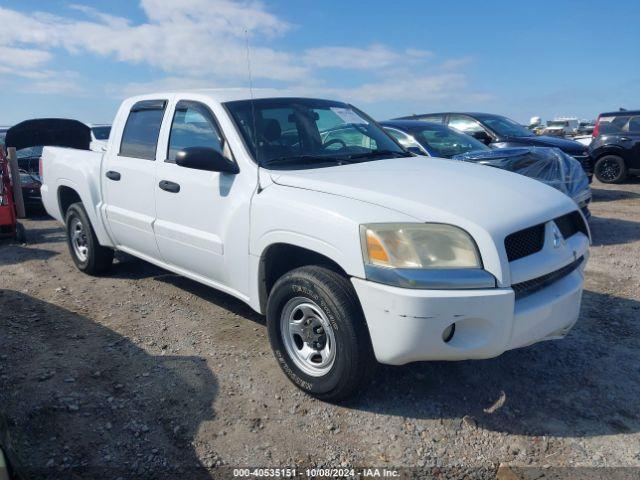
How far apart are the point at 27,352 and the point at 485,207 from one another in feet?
10.9

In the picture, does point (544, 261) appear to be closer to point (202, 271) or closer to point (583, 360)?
point (583, 360)

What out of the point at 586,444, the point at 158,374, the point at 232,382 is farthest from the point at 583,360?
the point at 158,374

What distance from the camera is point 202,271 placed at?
4113 mm

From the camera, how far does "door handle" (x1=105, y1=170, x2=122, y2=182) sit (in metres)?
4.84

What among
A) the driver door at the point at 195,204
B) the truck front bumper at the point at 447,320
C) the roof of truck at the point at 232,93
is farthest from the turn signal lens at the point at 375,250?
the roof of truck at the point at 232,93

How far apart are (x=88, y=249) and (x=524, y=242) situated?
4.39 m

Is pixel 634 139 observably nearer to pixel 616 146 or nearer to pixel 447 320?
pixel 616 146

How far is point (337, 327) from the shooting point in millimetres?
→ 2977

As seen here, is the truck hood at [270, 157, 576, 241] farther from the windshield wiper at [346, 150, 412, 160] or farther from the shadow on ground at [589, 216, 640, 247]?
the shadow on ground at [589, 216, 640, 247]

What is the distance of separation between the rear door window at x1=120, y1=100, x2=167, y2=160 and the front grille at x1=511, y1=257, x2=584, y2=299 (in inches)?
118

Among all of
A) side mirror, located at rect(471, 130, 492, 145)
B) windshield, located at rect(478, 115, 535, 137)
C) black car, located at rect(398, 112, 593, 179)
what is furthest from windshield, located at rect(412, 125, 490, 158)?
windshield, located at rect(478, 115, 535, 137)

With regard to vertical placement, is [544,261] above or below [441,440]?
above

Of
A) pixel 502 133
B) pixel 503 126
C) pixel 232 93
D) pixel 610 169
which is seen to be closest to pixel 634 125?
pixel 610 169

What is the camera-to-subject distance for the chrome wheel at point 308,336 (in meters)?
3.17
